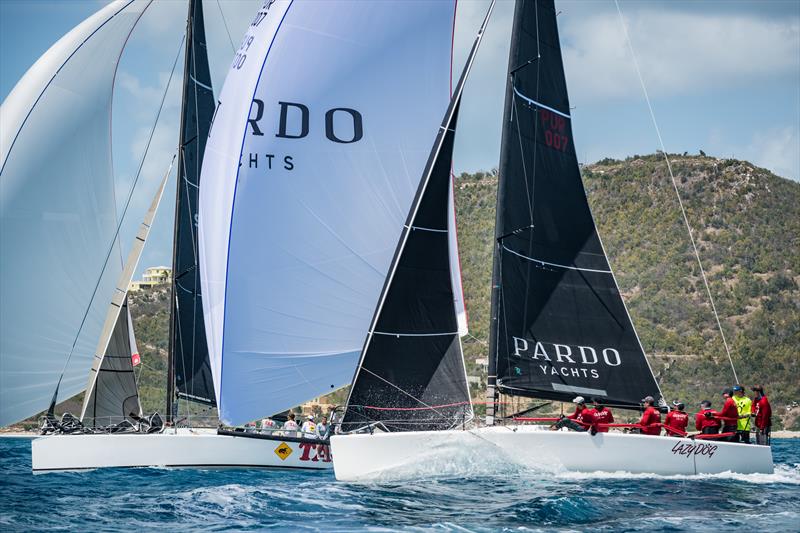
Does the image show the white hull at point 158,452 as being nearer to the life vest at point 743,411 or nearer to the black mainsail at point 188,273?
the black mainsail at point 188,273

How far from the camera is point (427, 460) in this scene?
18.8 m

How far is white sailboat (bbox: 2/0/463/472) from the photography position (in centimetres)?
2266

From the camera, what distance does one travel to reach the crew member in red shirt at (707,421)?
67.4ft

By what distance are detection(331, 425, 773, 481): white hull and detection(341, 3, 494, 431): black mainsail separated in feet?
2.04

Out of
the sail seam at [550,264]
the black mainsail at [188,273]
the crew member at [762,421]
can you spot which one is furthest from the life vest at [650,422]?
→ the black mainsail at [188,273]

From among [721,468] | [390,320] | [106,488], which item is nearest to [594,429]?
[721,468]

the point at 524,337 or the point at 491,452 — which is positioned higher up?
the point at 524,337

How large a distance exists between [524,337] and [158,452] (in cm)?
842

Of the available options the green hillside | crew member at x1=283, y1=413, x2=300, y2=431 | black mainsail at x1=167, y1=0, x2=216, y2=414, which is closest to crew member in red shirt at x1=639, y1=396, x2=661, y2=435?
crew member at x1=283, y1=413, x2=300, y2=431

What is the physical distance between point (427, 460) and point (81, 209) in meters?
10.6

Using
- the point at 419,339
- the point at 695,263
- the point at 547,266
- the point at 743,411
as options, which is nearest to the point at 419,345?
the point at 419,339

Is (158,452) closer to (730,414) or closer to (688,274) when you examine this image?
(730,414)

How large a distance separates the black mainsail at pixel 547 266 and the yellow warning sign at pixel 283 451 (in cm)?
538

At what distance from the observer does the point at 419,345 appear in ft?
64.3
